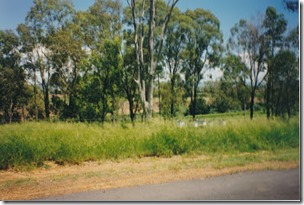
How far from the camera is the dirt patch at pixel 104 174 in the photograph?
4.83m

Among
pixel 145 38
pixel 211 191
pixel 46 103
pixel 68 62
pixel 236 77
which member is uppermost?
pixel 145 38

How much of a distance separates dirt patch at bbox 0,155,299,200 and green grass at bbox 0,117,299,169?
257 millimetres

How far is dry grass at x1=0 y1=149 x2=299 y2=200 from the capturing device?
16.0 feet

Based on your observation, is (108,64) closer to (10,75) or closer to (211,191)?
(10,75)

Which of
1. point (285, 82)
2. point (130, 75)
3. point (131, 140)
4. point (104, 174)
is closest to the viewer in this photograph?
point (104, 174)

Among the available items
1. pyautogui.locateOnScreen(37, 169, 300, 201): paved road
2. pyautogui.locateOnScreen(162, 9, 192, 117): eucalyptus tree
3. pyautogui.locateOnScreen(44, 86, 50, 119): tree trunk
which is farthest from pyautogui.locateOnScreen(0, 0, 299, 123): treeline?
pyautogui.locateOnScreen(37, 169, 300, 201): paved road

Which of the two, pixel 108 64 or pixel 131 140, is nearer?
pixel 131 140

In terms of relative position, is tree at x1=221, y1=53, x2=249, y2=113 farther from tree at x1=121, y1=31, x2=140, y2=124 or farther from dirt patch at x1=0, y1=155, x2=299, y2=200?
tree at x1=121, y1=31, x2=140, y2=124

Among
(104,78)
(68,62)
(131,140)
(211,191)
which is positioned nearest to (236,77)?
(131,140)

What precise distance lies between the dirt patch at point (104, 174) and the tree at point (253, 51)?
1.84m

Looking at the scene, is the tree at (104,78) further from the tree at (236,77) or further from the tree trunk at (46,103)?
the tree at (236,77)

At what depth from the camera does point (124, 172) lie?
5.50 m

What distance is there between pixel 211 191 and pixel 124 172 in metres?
1.68

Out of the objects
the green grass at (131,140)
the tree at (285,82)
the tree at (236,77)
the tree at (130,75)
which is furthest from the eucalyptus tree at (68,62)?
the tree at (285,82)
